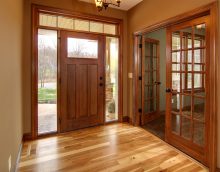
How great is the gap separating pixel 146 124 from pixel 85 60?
2158mm

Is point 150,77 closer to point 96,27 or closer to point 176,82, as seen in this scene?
point 176,82

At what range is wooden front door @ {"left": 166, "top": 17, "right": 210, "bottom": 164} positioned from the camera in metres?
2.37

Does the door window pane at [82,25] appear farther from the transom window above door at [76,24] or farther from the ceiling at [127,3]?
the ceiling at [127,3]

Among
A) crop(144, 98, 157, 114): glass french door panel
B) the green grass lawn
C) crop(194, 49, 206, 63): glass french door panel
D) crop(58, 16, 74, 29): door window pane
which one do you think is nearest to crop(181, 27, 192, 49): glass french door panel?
crop(194, 49, 206, 63): glass french door panel

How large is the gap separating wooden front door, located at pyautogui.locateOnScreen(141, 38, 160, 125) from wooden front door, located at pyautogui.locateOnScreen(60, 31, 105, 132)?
104 cm

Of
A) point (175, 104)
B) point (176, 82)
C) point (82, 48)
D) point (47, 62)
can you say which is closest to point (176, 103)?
point (175, 104)

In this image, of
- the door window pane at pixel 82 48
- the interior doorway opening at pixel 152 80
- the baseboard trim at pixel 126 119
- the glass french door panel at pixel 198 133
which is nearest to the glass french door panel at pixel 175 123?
the glass french door panel at pixel 198 133

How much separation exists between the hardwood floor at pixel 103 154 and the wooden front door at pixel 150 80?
0.95 meters

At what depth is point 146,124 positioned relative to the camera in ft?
13.6

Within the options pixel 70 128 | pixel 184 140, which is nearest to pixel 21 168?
pixel 70 128

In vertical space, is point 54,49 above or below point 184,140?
above

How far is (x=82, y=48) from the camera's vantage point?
370cm

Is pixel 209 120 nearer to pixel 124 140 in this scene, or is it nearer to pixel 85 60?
pixel 124 140

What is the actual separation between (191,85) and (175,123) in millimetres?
797
